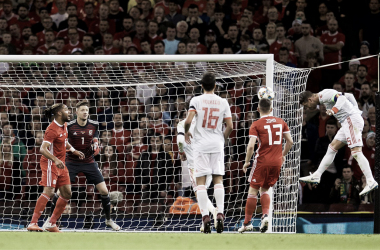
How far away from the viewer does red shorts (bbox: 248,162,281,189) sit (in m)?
8.36

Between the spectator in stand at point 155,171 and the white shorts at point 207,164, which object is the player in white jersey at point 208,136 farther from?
the spectator in stand at point 155,171

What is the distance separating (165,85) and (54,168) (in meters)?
3.60

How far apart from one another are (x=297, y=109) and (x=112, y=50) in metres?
4.77

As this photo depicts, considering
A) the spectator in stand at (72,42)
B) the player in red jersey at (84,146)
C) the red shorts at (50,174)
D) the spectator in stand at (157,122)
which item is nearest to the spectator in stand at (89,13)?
the spectator in stand at (72,42)

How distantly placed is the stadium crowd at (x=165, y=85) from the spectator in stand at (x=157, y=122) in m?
0.02

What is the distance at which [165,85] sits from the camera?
12.1 meters

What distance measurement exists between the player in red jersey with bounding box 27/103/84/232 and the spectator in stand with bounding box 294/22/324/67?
5.64 meters

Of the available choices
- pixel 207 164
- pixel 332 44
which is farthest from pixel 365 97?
pixel 207 164

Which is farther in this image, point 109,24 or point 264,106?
point 109,24

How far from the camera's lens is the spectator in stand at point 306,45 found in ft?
42.7

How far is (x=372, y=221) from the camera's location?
9.80 meters

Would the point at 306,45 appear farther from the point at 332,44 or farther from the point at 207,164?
the point at 207,164

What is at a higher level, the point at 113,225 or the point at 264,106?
the point at 264,106

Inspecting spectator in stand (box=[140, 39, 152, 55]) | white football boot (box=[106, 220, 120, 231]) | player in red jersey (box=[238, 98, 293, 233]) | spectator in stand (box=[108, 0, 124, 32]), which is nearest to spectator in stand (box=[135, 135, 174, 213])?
white football boot (box=[106, 220, 120, 231])
